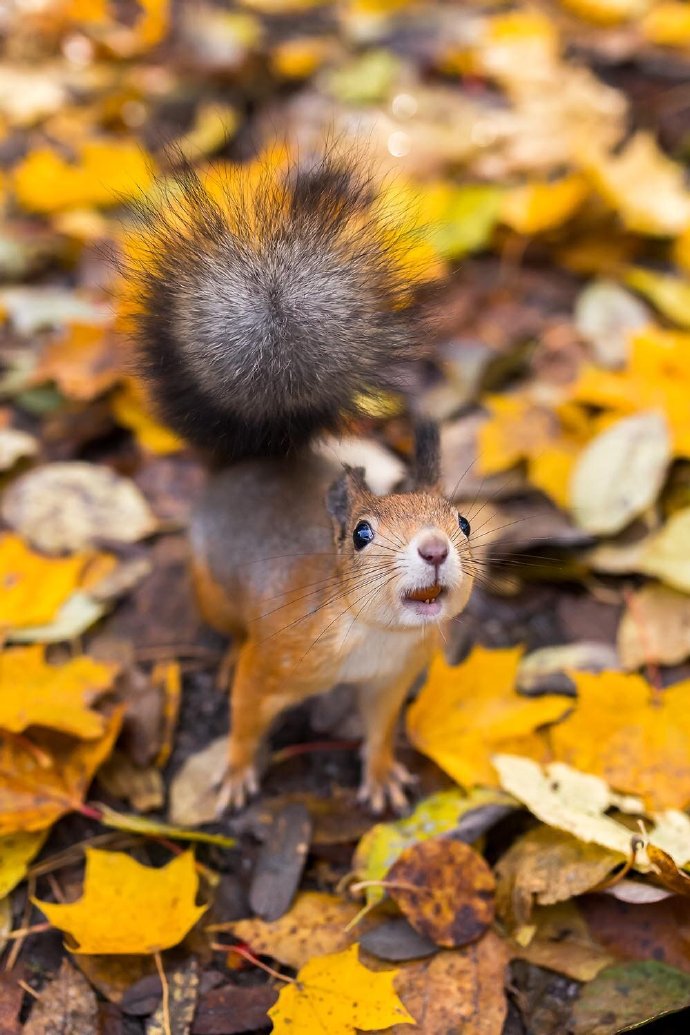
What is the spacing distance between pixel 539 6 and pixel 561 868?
3.22 m

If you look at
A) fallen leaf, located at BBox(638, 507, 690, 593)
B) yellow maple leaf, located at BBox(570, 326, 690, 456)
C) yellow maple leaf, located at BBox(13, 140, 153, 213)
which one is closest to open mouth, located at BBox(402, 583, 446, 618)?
fallen leaf, located at BBox(638, 507, 690, 593)

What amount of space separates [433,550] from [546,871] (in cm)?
51

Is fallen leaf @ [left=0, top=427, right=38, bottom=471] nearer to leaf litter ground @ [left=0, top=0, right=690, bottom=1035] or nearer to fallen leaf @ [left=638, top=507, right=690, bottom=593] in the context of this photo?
leaf litter ground @ [left=0, top=0, right=690, bottom=1035]

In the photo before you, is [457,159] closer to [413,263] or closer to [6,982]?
[413,263]

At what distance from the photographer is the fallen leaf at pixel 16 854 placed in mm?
1441

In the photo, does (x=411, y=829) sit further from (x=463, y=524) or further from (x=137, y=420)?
(x=137, y=420)

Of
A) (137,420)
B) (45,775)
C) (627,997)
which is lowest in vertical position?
(627,997)

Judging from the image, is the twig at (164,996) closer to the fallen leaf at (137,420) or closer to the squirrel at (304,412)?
the squirrel at (304,412)

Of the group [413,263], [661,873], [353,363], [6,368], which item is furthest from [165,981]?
[6,368]

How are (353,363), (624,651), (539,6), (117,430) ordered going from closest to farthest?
(353,363)
(624,651)
(117,430)
(539,6)

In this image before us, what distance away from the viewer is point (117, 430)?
2.27 metres

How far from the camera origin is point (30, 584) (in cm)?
182

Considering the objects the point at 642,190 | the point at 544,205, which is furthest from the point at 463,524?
the point at 642,190

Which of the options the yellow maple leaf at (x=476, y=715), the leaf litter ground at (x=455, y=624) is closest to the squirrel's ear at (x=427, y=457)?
the leaf litter ground at (x=455, y=624)
